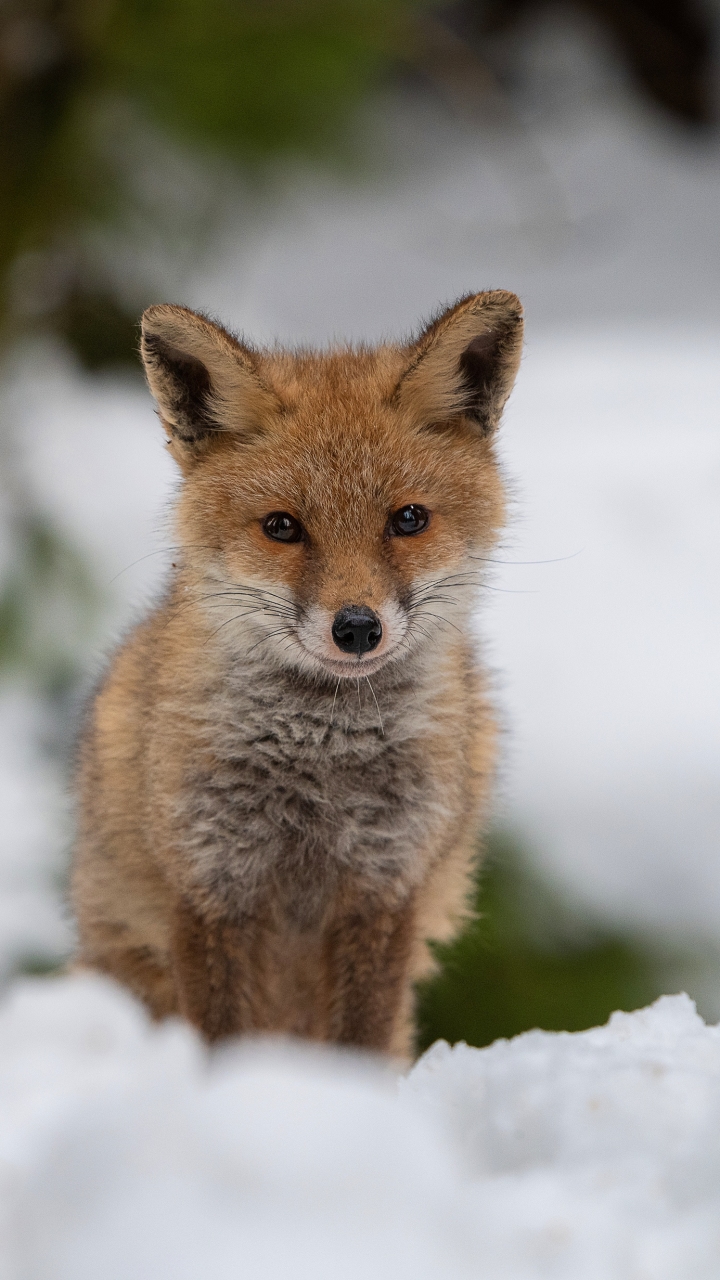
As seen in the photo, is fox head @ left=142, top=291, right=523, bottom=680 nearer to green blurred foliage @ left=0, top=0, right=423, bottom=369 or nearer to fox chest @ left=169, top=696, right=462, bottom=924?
fox chest @ left=169, top=696, right=462, bottom=924

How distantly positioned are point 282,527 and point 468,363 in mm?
443

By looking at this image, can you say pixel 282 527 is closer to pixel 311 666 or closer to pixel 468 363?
pixel 311 666

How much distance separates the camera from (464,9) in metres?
4.68

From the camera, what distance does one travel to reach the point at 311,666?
75.2 inches

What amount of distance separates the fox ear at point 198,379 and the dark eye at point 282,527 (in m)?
0.19

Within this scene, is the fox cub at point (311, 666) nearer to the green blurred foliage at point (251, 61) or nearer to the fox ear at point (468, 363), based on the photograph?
the fox ear at point (468, 363)

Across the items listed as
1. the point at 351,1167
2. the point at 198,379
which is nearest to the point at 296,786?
the point at 198,379

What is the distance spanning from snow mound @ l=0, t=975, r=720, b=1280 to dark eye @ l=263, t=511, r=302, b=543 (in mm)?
854

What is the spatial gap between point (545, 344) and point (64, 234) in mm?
1578

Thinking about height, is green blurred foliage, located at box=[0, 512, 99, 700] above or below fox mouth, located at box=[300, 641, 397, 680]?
below

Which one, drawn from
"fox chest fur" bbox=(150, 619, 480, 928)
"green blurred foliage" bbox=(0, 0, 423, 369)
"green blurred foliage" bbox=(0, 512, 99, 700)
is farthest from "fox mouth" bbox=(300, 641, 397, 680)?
"green blurred foliage" bbox=(0, 0, 423, 369)

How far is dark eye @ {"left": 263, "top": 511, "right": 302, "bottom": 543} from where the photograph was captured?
1.88m

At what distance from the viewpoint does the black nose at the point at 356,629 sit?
1.72 m

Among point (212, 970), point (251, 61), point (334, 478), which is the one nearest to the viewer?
point (334, 478)
